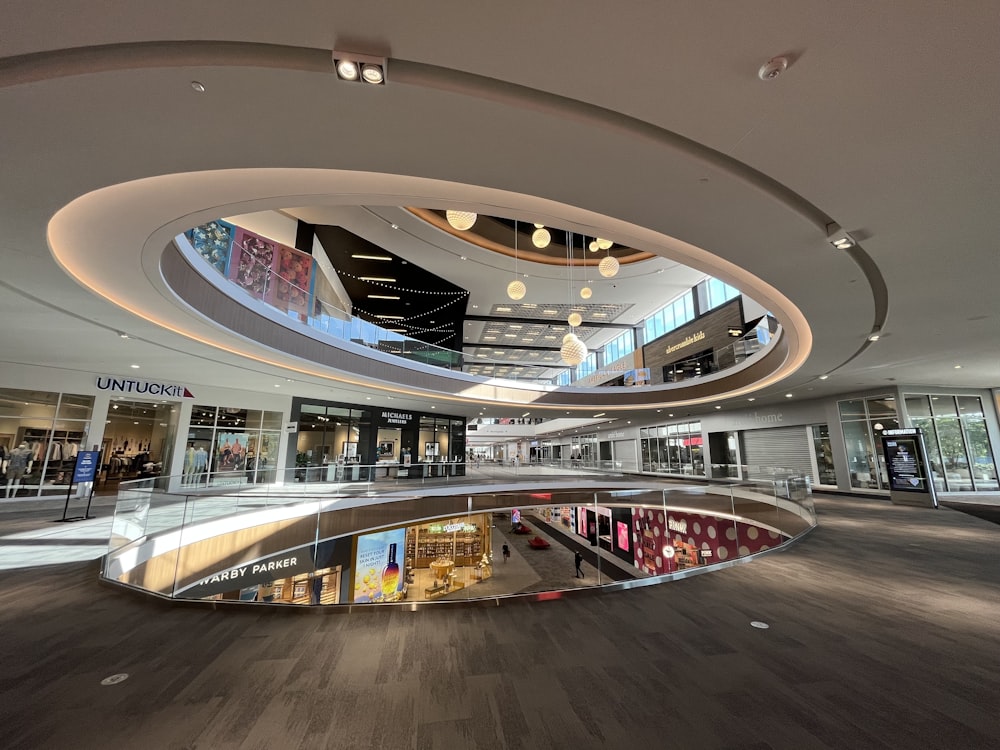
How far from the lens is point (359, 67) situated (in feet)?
7.25

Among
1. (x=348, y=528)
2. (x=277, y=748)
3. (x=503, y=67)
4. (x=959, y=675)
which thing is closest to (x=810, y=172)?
(x=503, y=67)

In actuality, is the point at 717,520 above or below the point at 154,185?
below

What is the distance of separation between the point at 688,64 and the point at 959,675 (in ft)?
14.1

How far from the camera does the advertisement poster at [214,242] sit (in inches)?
234

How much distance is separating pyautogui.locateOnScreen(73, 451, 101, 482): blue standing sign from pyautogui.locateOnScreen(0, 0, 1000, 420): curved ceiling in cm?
620

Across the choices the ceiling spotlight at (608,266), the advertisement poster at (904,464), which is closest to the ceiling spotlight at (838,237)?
the ceiling spotlight at (608,266)

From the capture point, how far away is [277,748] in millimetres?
1943

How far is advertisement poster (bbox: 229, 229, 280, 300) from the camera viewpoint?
7258 millimetres

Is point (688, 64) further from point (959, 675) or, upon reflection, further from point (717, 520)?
point (717, 520)

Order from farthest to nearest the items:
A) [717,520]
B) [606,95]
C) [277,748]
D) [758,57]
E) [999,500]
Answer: [999,500]
[717,520]
[606,95]
[758,57]
[277,748]

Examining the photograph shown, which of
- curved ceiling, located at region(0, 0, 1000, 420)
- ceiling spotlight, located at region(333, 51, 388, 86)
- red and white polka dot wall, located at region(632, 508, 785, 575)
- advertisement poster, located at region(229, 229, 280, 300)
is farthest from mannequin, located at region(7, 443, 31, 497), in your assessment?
red and white polka dot wall, located at region(632, 508, 785, 575)

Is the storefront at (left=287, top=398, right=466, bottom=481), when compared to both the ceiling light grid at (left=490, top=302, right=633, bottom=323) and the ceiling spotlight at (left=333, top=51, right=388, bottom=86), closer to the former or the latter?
the ceiling light grid at (left=490, top=302, right=633, bottom=323)

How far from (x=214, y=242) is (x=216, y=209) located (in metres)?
3.22

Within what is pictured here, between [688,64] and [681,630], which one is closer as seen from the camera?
[688,64]
